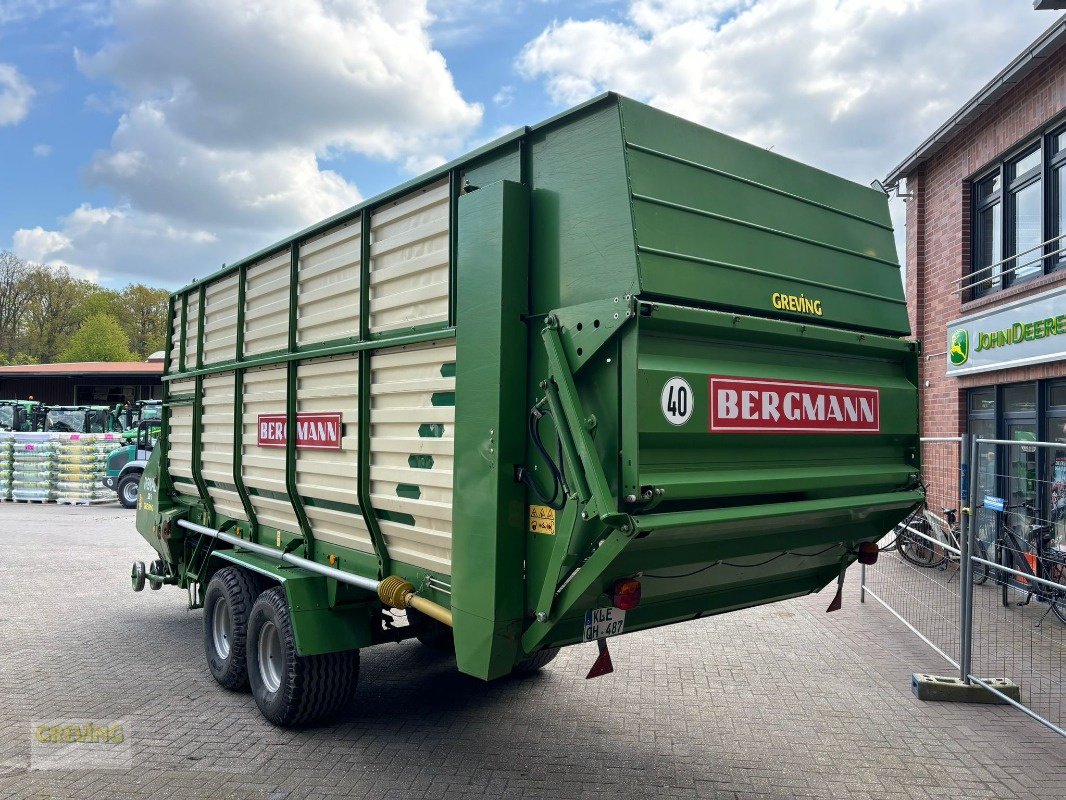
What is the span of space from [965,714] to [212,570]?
5.81 metres

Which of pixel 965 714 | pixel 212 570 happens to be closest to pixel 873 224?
pixel 965 714

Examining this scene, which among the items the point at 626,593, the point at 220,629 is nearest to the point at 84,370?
the point at 220,629

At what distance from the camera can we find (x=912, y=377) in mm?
4402

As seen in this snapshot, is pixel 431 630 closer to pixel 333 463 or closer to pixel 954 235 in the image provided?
pixel 333 463

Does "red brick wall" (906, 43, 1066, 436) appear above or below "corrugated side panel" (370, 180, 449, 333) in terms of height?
above

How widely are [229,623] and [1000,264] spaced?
9.81m

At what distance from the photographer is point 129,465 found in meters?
18.8

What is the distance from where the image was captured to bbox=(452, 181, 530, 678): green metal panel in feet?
11.1

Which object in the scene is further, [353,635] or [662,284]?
[353,635]

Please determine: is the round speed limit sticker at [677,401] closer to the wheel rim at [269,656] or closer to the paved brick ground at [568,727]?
the paved brick ground at [568,727]

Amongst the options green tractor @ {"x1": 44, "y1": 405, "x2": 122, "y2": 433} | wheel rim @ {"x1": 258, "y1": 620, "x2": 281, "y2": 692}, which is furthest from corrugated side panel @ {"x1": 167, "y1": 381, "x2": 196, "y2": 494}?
green tractor @ {"x1": 44, "y1": 405, "x2": 122, "y2": 433}

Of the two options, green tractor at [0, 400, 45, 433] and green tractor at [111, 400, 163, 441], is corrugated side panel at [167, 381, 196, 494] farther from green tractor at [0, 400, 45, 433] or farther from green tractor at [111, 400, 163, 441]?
green tractor at [0, 400, 45, 433]

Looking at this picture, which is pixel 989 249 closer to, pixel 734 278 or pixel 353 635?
pixel 734 278

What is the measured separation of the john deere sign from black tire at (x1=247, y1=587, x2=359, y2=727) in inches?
311
